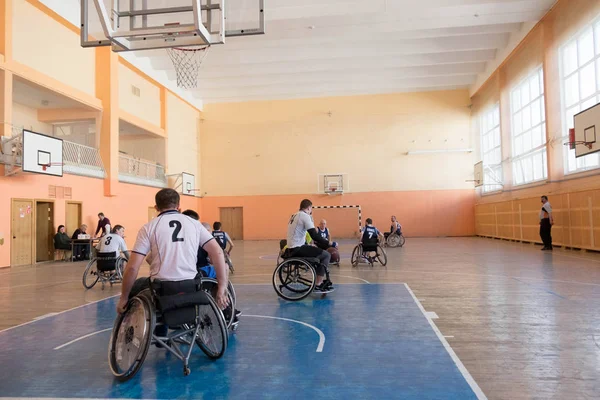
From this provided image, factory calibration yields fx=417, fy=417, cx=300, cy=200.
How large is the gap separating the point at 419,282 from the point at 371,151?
47.2ft

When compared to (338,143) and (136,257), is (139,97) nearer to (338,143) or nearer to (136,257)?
(338,143)

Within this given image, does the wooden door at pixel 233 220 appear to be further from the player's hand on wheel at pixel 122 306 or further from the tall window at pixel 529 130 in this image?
the player's hand on wheel at pixel 122 306

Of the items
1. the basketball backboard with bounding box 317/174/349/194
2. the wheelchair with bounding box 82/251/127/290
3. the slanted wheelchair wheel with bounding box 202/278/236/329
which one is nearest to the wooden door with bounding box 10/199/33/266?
the wheelchair with bounding box 82/251/127/290

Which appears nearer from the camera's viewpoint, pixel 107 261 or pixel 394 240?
pixel 107 261

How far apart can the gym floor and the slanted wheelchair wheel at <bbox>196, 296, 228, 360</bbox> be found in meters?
0.09

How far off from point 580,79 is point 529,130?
332 cm

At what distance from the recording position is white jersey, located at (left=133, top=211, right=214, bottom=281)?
2740 millimetres

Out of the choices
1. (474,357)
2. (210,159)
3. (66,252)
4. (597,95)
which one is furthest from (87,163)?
(597,95)

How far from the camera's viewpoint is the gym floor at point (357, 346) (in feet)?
8.35

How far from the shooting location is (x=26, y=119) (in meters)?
14.2

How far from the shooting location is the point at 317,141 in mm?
20531

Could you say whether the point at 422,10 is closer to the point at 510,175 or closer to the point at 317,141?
the point at 510,175

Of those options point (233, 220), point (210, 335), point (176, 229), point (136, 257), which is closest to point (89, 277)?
point (210, 335)

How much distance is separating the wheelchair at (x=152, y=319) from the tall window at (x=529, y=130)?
13.1 m
